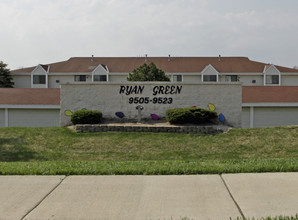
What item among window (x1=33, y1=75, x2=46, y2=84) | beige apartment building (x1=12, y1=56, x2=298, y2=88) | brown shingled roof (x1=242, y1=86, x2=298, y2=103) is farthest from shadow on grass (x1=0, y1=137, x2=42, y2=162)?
window (x1=33, y1=75, x2=46, y2=84)

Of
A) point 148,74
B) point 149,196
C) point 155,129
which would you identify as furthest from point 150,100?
point 148,74

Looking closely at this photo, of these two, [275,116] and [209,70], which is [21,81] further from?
[275,116]

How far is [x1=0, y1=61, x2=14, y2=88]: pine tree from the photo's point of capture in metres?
55.4

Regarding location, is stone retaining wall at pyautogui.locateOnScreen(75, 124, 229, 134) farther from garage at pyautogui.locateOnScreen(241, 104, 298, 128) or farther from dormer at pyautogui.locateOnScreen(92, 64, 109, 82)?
dormer at pyautogui.locateOnScreen(92, 64, 109, 82)

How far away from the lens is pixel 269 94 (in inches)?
990

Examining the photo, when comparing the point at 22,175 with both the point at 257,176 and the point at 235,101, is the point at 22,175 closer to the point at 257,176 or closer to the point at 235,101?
the point at 257,176

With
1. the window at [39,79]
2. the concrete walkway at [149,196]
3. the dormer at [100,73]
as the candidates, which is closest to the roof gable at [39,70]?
the window at [39,79]

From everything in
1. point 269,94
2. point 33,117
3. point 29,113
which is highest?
point 269,94

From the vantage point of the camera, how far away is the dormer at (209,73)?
53.6 m

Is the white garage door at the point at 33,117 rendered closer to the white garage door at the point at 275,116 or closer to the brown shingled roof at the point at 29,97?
the brown shingled roof at the point at 29,97

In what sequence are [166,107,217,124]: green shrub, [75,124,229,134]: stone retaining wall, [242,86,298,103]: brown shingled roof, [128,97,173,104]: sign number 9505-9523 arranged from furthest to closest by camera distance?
[242,86,298,103]: brown shingled roof, [128,97,173,104]: sign number 9505-9523, [166,107,217,124]: green shrub, [75,124,229,134]: stone retaining wall

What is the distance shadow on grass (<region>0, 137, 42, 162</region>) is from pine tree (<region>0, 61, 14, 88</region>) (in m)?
43.9

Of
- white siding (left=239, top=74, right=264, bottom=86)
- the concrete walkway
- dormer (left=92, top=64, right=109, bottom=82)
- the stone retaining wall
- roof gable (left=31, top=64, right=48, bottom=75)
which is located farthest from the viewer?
roof gable (left=31, top=64, right=48, bottom=75)

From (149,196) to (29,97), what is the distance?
69.5 ft
